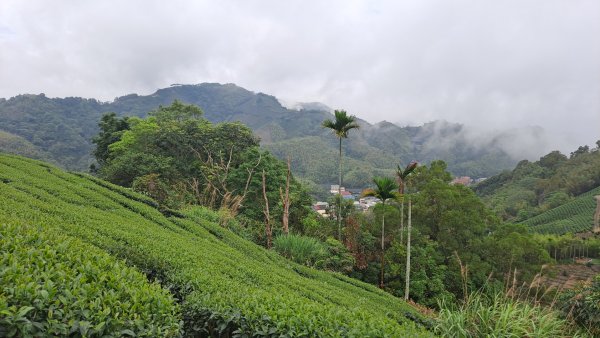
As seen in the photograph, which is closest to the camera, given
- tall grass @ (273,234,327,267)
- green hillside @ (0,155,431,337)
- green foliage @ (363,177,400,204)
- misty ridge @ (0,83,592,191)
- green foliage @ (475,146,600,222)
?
green hillside @ (0,155,431,337)

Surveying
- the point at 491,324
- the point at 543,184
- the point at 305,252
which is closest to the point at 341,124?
the point at 305,252

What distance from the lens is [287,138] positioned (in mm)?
149750

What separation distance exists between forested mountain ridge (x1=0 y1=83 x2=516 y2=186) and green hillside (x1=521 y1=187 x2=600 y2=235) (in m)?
32.0

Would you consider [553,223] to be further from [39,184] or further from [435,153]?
[435,153]

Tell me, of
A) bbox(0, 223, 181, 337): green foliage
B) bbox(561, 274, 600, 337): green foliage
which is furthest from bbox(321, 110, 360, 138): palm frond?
bbox(0, 223, 181, 337): green foliage

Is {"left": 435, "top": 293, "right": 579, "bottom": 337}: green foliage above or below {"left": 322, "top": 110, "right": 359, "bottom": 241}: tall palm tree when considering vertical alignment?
below

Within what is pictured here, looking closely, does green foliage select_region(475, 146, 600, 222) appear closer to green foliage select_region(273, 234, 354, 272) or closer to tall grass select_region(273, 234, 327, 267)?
green foliage select_region(273, 234, 354, 272)

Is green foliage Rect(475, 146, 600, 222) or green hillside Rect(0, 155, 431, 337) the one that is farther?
green foliage Rect(475, 146, 600, 222)

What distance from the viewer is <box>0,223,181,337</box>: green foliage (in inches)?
81.4

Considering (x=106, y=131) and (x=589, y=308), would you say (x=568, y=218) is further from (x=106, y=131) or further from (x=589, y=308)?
(x=106, y=131)

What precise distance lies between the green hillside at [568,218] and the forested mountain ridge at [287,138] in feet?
105

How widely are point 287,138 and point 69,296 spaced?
14807 centimetres

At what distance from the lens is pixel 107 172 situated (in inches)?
737

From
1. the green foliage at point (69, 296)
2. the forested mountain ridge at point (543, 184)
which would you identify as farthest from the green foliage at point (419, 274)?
the forested mountain ridge at point (543, 184)
